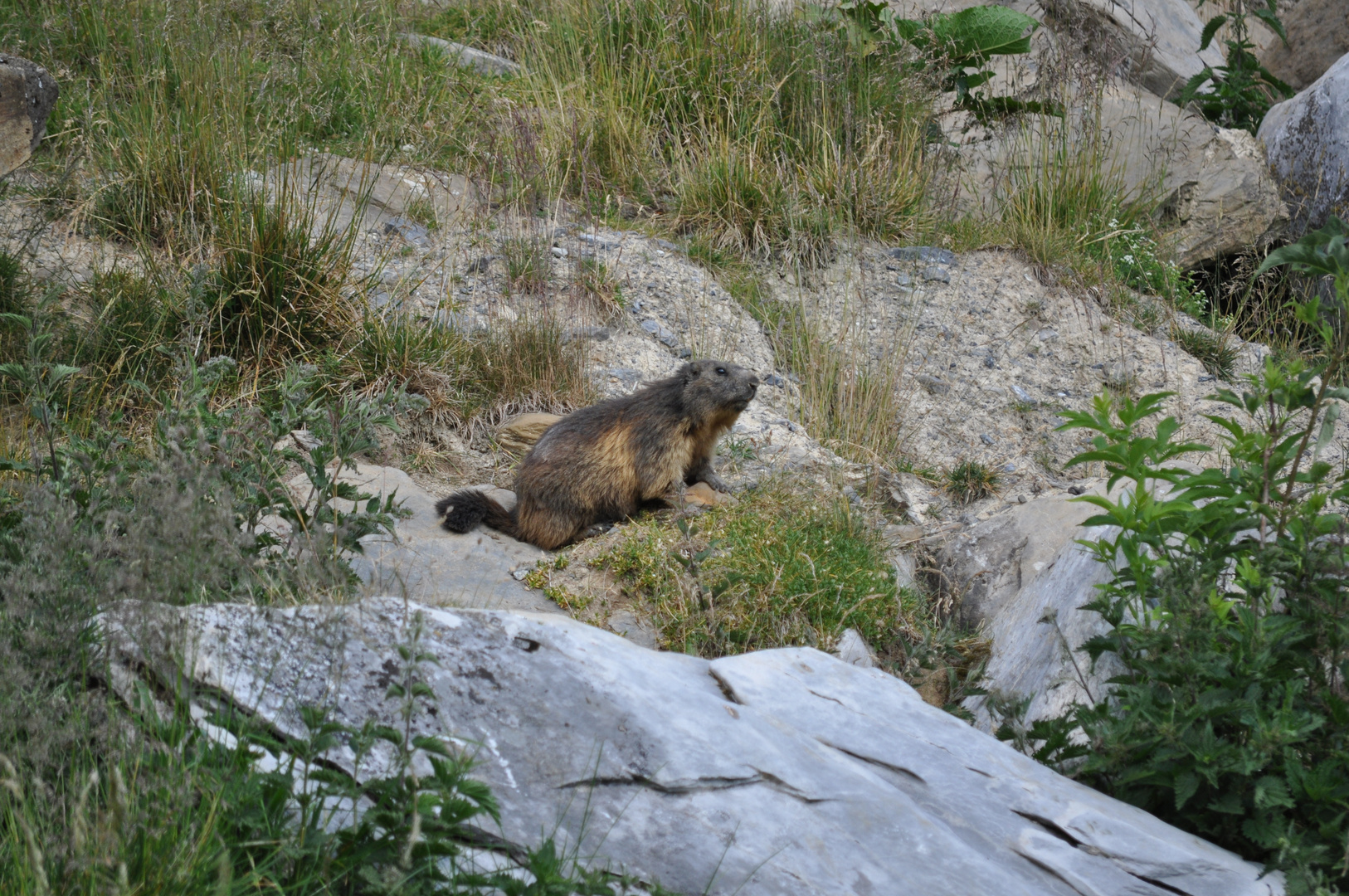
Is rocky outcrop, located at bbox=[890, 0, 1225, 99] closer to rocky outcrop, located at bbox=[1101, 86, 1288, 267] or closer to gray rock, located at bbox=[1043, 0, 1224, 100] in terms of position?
gray rock, located at bbox=[1043, 0, 1224, 100]

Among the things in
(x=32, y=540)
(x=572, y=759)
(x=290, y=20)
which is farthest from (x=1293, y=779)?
(x=290, y=20)

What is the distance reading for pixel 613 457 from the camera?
5.73 metres

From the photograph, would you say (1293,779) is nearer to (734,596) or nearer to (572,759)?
(572,759)

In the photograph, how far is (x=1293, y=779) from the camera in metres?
2.45

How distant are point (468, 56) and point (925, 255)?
4.91 meters

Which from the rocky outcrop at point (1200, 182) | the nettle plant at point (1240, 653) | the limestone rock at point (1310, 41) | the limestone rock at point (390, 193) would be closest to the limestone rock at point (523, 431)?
the limestone rock at point (390, 193)

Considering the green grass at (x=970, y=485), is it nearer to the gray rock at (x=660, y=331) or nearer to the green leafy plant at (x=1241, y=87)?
the gray rock at (x=660, y=331)

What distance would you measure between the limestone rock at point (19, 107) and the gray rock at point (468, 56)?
4.94m

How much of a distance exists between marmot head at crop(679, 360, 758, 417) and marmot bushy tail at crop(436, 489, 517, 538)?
1.20 m

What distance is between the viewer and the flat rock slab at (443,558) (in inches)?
183

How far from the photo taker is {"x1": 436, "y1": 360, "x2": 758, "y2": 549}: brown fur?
556 centimetres

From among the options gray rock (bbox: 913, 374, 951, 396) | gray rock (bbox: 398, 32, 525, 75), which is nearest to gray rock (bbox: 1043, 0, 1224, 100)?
gray rock (bbox: 913, 374, 951, 396)

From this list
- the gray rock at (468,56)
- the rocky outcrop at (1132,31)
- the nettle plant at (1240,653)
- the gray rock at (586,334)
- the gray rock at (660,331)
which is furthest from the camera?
the gray rock at (468,56)

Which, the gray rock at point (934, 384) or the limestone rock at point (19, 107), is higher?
the limestone rock at point (19, 107)
